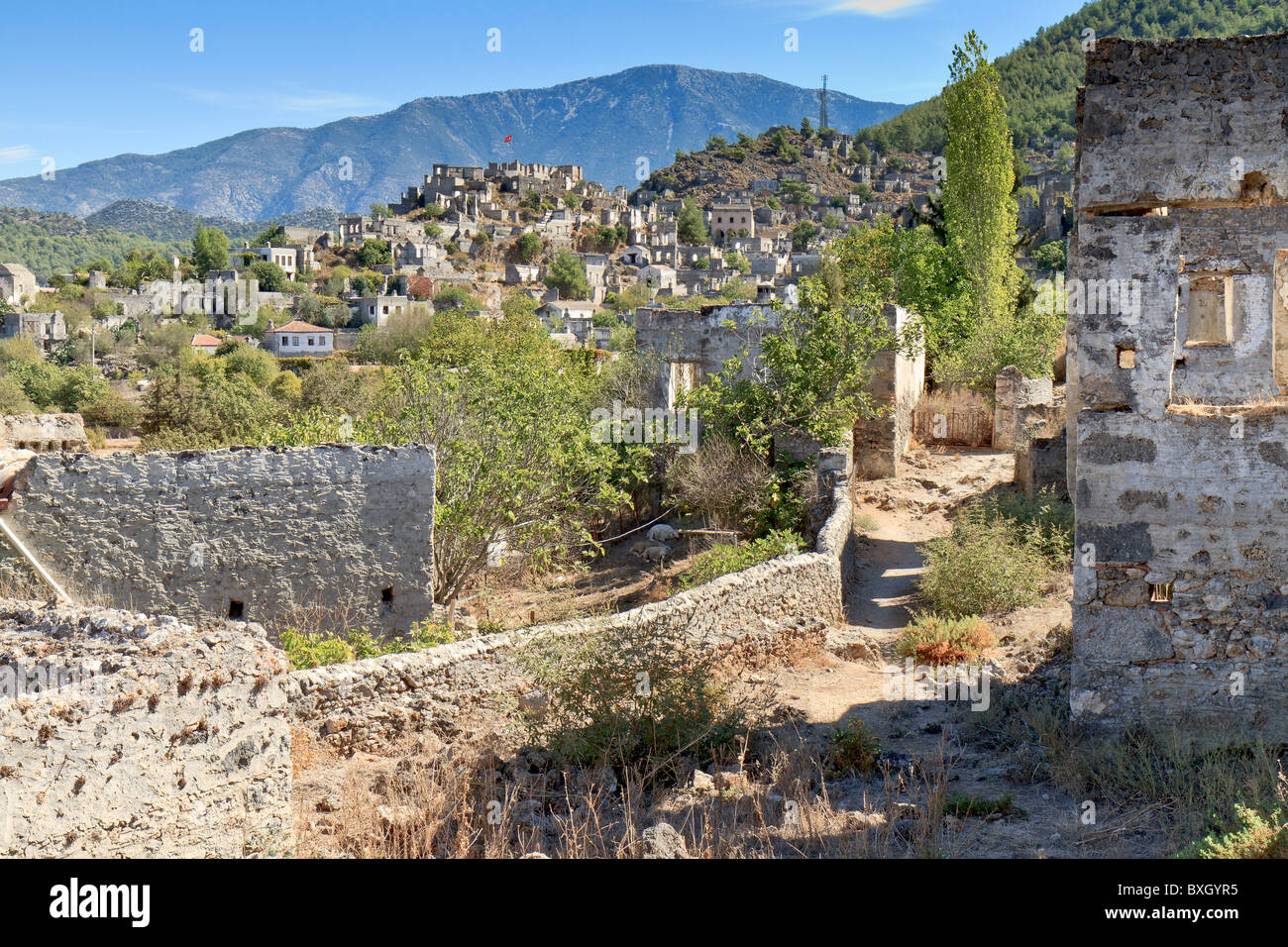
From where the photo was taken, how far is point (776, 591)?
9.51 metres

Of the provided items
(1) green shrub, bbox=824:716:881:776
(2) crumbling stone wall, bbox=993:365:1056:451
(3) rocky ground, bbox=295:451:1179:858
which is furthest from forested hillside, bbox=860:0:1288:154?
(1) green shrub, bbox=824:716:881:776

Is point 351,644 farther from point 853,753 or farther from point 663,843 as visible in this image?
point 663,843

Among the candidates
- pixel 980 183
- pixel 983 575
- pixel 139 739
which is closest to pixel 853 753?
pixel 983 575

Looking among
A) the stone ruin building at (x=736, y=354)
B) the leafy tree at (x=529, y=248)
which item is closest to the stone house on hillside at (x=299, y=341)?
the leafy tree at (x=529, y=248)

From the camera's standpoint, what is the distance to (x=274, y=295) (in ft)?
272

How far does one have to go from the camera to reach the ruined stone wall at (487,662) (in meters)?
6.83

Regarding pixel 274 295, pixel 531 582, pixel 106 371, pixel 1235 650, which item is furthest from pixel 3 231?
pixel 1235 650

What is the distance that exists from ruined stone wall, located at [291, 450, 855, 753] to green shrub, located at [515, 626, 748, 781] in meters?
0.33

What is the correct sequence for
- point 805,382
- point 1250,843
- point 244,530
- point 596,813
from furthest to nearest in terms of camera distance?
point 805,382 → point 244,530 → point 596,813 → point 1250,843

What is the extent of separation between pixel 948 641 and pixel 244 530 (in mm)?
6028

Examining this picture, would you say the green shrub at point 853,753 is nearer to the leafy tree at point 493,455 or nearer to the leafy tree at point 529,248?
the leafy tree at point 493,455

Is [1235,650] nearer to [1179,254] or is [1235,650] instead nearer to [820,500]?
[1179,254]

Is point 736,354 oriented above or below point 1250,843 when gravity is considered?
above
